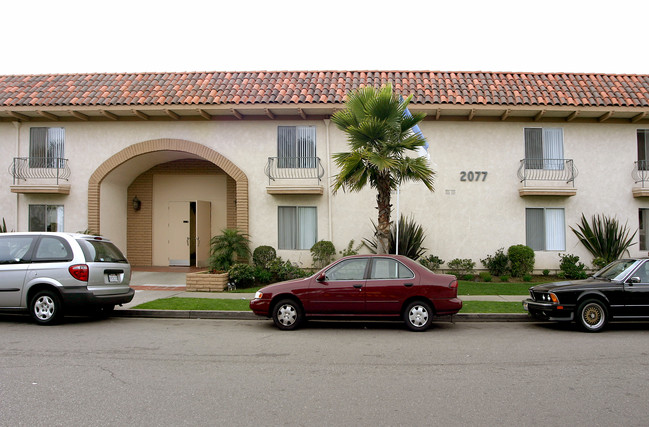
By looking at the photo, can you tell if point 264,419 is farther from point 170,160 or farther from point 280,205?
point 170,160

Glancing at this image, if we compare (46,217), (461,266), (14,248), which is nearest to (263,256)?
(461,266)

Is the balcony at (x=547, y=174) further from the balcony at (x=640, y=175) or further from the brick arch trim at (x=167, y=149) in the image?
the brick arch trim at (x=167, y=149)

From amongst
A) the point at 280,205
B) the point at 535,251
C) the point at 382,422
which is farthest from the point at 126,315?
the point at 535,251

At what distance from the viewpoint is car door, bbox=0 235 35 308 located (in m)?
9.09

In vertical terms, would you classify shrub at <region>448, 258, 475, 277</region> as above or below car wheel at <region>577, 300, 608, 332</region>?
above

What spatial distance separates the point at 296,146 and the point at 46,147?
8.69 metres

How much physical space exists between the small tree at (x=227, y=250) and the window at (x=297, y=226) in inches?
56.7

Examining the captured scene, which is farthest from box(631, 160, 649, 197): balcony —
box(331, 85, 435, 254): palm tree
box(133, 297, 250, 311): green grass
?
box(133, 297, 250, 311): green grass

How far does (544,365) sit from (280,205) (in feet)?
35.5

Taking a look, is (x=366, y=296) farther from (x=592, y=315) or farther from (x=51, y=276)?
(x=51, y=276)

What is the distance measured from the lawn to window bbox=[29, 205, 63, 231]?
289 inches

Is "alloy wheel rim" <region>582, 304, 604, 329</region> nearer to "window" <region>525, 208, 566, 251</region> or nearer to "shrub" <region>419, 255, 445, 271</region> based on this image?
"shrub" <region>419, 255, 445, 271</region>

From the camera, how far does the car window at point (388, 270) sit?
884 centimetres

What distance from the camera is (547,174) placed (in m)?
15.6
